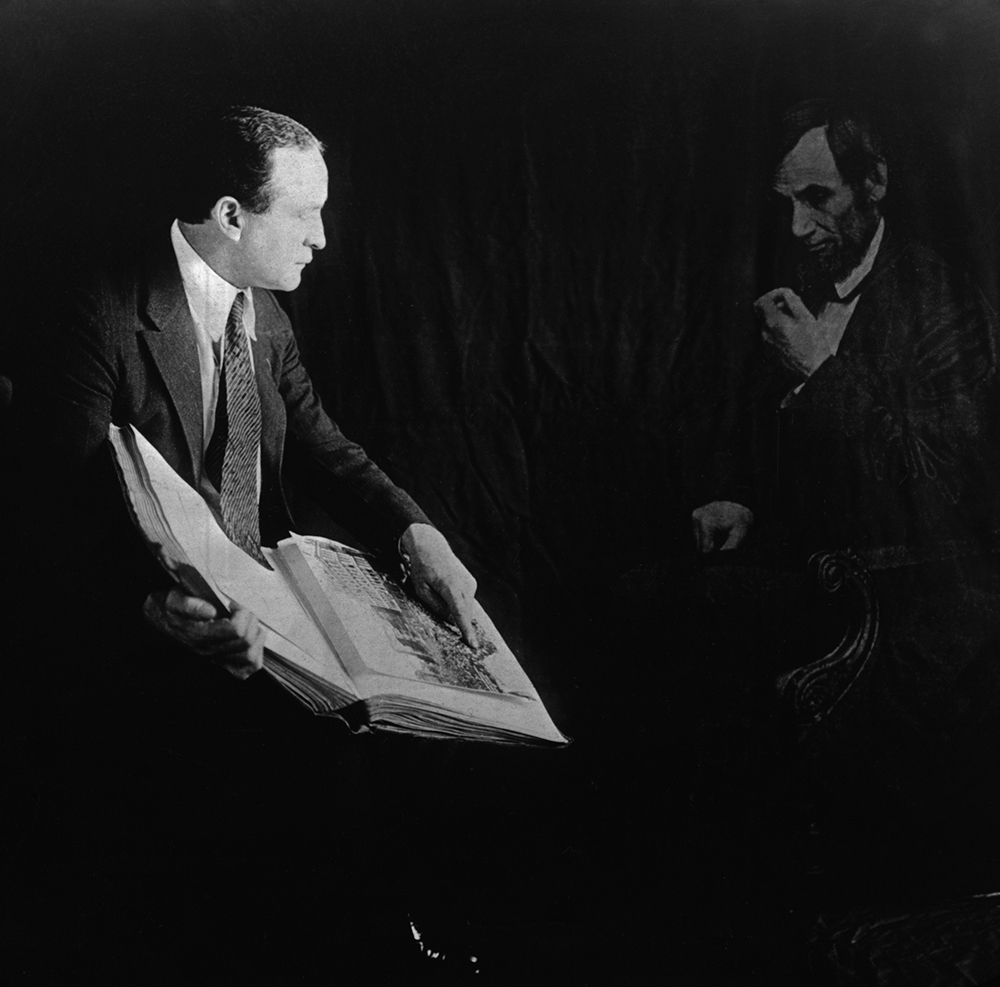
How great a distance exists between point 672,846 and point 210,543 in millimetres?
1135

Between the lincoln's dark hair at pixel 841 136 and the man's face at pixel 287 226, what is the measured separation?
1006 millimetres

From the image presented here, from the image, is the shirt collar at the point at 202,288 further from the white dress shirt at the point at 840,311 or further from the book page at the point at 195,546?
the white dress shirt at the point at 840,311

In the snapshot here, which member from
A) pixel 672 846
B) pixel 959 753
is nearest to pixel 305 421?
pixel 672 846

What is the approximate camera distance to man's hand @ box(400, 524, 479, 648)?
195 centimetres

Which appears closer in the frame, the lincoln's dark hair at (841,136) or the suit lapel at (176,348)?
the suit lapel at (176,348)

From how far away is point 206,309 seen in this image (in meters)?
1.94

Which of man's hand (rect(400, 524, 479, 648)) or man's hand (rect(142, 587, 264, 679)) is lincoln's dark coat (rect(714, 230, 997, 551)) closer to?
man's hand (rect(400, 524, 479, 648))

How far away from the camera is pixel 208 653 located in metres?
1.89

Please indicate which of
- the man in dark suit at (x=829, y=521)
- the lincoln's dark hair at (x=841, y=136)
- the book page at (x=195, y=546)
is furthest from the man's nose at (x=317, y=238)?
the lincoln's dark hair at (x=841, y=136)

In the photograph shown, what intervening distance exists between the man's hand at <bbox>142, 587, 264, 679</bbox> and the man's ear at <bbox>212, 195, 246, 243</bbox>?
2.47 ft

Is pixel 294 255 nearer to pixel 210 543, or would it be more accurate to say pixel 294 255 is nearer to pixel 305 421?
pixel 305 421

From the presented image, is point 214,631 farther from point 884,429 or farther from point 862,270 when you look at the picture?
point 862,270

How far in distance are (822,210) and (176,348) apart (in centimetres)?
142

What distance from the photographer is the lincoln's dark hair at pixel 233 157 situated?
1.95m
